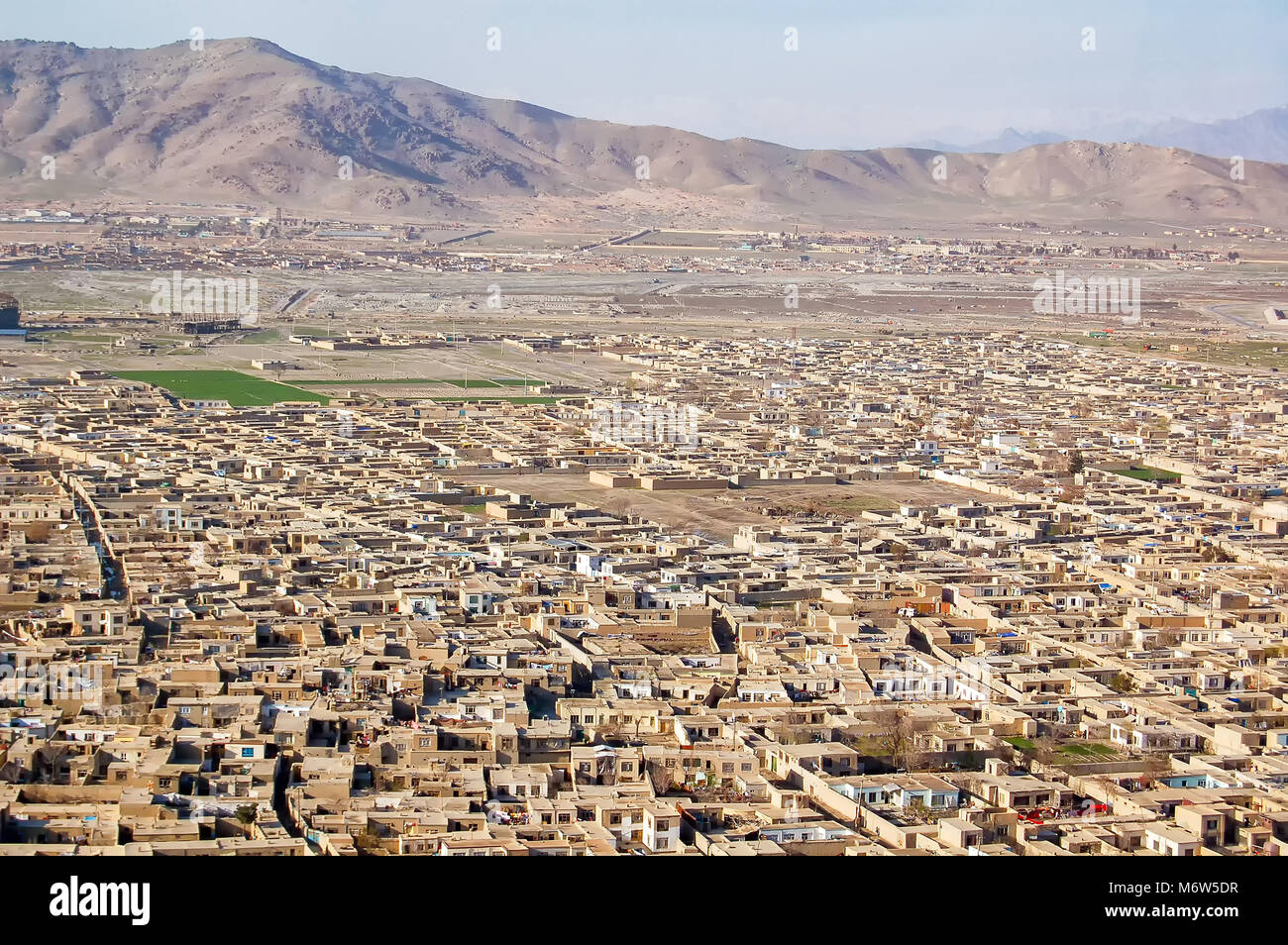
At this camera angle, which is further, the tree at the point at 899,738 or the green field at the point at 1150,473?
the green field at the point at 1150,473

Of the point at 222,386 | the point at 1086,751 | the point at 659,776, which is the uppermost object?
the point at 222,386

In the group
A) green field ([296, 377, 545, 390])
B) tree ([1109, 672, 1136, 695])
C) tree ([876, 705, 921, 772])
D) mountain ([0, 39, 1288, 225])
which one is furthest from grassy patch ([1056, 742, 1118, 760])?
mountain ([0, 39, 1288, 225])

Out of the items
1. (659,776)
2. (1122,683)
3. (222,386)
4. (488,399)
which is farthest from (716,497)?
(222,386)

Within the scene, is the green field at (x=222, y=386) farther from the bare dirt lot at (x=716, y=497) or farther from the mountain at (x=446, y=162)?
the mountain at (x=446, y=162)

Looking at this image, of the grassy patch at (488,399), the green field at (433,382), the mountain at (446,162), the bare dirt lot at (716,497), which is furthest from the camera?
the mountain at (446,162)

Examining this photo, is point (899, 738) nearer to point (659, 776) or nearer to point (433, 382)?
point (659, 776)

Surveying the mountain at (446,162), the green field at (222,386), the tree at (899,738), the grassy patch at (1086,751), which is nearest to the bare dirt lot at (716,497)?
the tree at (899,738)

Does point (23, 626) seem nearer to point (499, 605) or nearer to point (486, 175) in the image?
point (499, 605)
